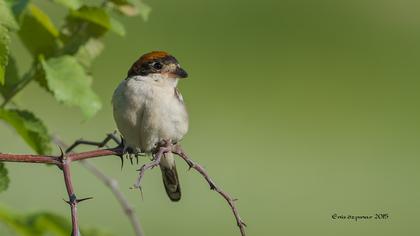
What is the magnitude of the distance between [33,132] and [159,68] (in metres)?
0.95

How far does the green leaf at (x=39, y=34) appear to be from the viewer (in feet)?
12.4

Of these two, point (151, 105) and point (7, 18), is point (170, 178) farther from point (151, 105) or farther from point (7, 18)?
point (7, 18)

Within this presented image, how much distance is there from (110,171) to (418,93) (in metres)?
8.48

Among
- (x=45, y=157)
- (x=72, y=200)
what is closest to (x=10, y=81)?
(x=45, y=157)

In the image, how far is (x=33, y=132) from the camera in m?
3.46

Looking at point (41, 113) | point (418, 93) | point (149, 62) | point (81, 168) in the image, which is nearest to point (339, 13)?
point (418, 93)

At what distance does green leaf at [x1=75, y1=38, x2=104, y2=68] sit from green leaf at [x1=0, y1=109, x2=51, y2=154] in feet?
1.45

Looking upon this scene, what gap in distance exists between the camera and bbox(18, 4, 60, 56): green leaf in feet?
12.4

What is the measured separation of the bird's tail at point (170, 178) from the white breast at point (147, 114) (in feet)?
1.64

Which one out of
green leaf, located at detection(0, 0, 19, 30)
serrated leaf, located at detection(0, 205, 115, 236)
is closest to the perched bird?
serrated leaf, located at detection(0, 205, 115, 236)

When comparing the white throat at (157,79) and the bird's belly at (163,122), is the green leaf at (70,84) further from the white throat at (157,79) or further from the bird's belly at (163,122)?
the white throat at (157,79)

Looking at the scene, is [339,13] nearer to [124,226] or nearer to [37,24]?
[124,226]

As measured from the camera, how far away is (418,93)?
18438 mm

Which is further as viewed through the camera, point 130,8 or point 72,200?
point 130,8
